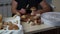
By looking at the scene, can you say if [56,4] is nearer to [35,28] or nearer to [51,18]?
[51,18]

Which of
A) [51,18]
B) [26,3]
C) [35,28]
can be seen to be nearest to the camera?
[35,28]

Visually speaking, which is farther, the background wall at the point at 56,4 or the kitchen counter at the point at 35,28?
the background wall at the point at 56,4

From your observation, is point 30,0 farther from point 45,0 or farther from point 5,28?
point 5,28

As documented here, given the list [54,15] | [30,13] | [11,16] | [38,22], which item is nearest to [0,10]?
[11,16]

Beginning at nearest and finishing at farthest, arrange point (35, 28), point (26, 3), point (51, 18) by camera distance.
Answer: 1. point (35, 28)
2. point (51, 18)
3. point (26, 3)

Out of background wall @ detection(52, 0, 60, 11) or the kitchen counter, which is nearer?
the kitchen counter

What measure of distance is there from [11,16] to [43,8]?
1.03ft

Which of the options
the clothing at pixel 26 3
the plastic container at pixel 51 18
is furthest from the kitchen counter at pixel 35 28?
the clothing at pixel 26 3

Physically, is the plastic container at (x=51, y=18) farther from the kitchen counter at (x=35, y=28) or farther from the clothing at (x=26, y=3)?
the clothing at (x=26, y=3)

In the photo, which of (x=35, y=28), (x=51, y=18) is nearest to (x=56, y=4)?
(x=51, y=18)

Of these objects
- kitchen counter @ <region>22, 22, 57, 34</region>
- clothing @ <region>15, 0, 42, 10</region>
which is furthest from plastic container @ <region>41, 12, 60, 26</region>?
clothing @ <region>15, 0, 42, 10</region>

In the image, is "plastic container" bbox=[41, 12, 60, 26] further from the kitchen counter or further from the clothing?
the clothing

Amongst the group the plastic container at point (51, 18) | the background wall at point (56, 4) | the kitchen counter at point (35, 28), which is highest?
the background wall at point (56, 4)

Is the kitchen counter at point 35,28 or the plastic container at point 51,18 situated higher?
the plastic container at point 51,18
